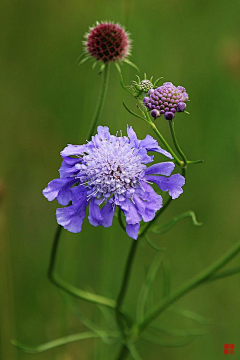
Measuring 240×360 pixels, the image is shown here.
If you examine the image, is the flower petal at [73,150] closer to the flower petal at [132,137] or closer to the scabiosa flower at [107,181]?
the scabiosa flower at [107,181]

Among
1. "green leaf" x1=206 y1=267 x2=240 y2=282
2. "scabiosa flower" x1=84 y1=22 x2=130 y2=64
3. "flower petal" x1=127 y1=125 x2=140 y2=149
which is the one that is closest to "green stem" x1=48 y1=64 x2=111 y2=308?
"scabiosa flower" x1=84 y1=22 x2=130 y2=64

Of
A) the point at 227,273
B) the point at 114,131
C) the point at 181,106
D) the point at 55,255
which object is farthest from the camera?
the point at 114,131

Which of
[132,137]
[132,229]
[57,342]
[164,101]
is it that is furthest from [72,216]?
[57,342]

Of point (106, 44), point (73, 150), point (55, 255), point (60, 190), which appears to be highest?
point (106, 44)

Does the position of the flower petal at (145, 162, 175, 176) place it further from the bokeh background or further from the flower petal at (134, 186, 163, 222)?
the bokeh background

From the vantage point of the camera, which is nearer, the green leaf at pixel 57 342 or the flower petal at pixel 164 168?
the flower petal at pixel 164 168

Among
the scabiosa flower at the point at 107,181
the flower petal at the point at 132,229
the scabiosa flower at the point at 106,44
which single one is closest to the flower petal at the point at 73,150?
the scabiosa flower at the point at 107,181

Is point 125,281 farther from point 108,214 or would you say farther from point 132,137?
point 132,137
